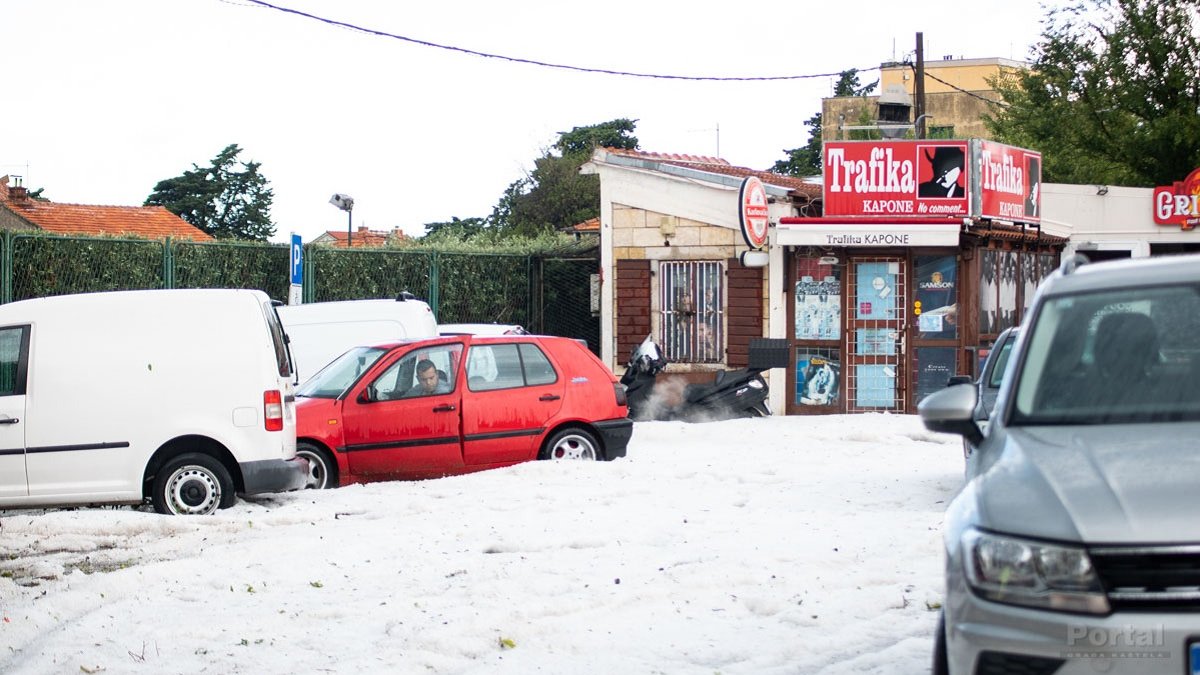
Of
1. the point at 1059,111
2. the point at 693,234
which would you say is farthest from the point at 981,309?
the point at 1059,111

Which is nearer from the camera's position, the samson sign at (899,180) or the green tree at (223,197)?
the samson sign at (899,180)

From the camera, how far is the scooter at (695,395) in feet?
70.0

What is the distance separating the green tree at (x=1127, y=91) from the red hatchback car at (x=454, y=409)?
1019 inches

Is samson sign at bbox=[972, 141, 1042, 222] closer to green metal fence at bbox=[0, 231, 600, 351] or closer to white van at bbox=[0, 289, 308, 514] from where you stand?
green metal fence at bbox=[0, 231, 600, 351]

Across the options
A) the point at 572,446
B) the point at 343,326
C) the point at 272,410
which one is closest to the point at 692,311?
the point at 343,326

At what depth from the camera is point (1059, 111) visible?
121 ft

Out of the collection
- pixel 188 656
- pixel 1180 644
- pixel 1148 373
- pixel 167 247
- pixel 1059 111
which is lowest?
pixel 188 656

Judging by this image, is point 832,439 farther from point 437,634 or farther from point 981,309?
point 437,634

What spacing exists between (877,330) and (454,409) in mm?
10826

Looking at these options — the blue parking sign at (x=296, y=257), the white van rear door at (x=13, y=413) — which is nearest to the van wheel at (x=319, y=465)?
the white van rear door at (x=13, y=413)

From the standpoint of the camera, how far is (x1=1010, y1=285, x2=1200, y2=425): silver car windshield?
15.9 ft

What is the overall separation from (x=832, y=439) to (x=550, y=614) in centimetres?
1069

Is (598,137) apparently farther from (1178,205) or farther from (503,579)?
(503,579)

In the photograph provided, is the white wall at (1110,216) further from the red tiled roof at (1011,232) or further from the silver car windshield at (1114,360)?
the silver car windshield at (1114,360)
